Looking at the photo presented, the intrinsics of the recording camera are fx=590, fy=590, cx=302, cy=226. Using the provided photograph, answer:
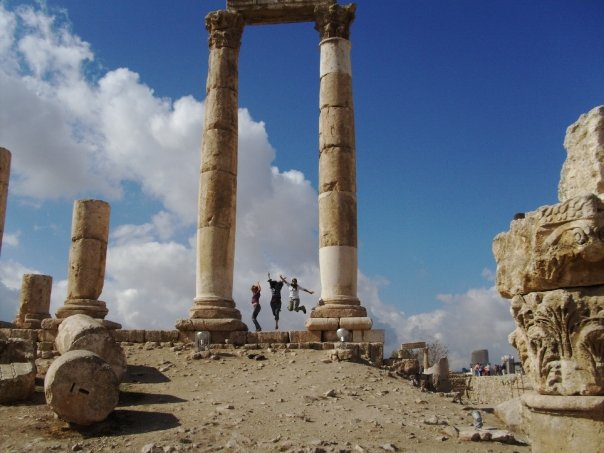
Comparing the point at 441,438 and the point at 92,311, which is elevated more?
the point at 92,311

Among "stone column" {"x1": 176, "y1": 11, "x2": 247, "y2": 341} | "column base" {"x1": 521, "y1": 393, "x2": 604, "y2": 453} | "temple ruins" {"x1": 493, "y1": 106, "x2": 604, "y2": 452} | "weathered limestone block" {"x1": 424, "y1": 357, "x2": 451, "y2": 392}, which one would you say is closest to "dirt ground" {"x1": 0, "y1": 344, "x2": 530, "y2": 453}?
"stone column" {"x1": 176, "y1": 11, "x2": 247, "y2": 341}

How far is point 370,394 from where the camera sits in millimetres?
10781

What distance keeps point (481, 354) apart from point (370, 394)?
28996 mm

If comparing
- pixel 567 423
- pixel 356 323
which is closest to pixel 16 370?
pixel 356 323

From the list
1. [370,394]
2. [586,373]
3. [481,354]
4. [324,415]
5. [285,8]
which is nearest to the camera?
[586,373]

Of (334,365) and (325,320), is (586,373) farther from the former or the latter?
(325,320)

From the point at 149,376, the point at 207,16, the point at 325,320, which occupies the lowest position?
the point at 149,376

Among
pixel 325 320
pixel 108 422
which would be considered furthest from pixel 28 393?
pixel 325 320

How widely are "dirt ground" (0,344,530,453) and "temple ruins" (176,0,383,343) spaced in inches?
91.7

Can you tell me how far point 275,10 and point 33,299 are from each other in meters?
12.7

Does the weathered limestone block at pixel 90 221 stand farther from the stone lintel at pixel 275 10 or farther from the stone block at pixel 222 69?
the stone lintel at pixel 275 10

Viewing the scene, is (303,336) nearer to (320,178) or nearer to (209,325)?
(209,325)

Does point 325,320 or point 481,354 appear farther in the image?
point 481,354

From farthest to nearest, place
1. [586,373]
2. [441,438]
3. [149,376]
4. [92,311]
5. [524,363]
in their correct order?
[92,311], [149,376], [441,438], [524,363], [586,373]
